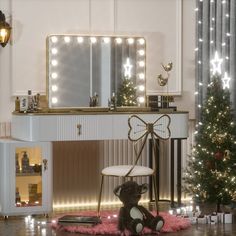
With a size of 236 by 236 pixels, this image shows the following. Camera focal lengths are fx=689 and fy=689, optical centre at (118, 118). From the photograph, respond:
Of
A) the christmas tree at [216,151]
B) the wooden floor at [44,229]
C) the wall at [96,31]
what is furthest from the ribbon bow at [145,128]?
the wooden floor at [44,229]

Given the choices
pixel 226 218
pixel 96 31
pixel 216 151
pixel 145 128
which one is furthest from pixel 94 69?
pixel 226 218

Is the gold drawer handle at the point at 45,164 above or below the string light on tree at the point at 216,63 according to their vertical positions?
below

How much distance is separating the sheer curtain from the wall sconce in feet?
6.09

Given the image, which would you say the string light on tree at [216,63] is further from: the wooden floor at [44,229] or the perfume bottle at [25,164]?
the perfume bottle at [25,164]

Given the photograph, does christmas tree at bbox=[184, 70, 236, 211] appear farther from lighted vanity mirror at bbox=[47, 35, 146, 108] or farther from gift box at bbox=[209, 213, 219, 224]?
lighted vanity mirror at bbox=[47, 35, 146, 108]

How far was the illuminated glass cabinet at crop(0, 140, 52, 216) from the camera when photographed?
566cm

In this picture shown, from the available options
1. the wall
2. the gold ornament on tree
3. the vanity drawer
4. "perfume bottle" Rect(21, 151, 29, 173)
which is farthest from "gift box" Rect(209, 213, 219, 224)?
"perfume bottle" Rect(21, 151, 29, 173)

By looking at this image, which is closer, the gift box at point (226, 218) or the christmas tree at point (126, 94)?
the gift box at point (226, 218)

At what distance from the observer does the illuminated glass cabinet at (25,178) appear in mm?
5656

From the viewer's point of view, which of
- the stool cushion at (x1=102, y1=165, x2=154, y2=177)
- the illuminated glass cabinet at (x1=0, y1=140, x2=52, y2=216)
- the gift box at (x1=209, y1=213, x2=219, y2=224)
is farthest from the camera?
the illuminated glass cabinet at (x1=0, y1=140, x2=52, y2=216)

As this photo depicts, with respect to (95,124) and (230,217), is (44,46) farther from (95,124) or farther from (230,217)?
(230,217)

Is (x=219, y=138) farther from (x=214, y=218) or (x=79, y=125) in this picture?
(x=79, y=125)

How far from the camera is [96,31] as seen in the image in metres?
6.37

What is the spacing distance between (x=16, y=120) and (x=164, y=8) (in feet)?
6.01
